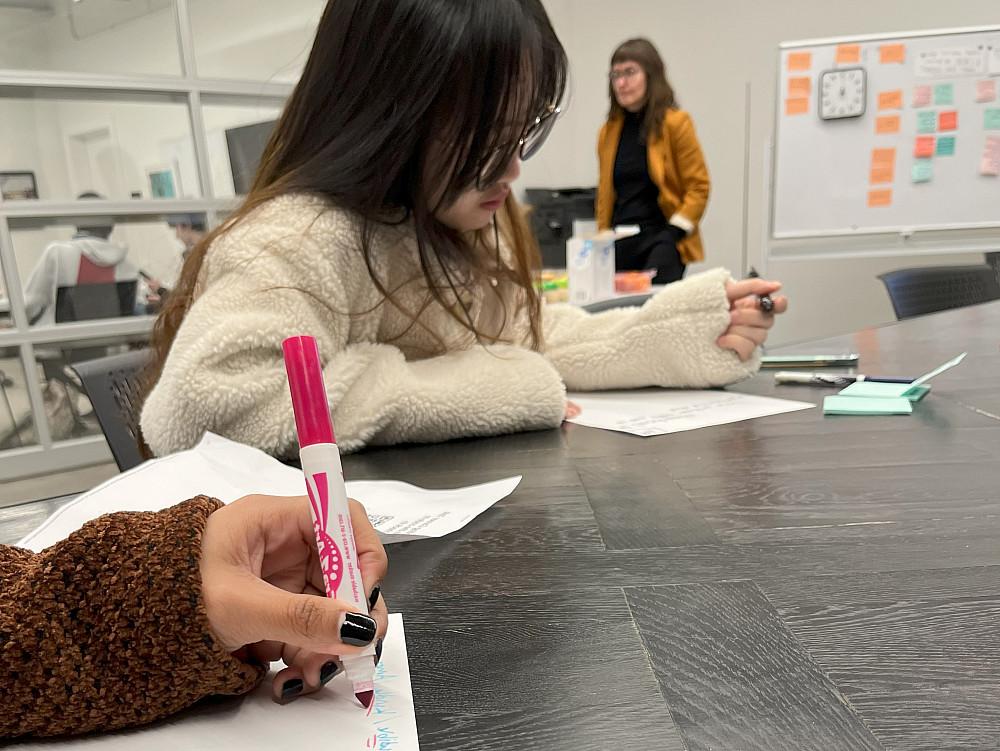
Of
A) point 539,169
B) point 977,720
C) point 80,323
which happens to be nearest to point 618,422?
point 977,720

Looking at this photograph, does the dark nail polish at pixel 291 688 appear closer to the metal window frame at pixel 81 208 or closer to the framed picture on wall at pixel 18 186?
the metal window frame at pixel 81 208

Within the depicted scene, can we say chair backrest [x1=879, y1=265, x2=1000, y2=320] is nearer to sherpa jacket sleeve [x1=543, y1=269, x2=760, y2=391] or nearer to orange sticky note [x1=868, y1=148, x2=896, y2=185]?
sherpa jacket sleeve [x1=543, y1=269, x2=760, y2=391]

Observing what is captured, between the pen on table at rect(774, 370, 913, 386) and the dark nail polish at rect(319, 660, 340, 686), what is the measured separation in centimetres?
68

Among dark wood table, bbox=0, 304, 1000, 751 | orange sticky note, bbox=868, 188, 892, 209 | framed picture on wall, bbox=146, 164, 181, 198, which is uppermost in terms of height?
framed picture on wall, bbox=146, 164, 181, 198

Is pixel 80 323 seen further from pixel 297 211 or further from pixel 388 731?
pixel 388 731

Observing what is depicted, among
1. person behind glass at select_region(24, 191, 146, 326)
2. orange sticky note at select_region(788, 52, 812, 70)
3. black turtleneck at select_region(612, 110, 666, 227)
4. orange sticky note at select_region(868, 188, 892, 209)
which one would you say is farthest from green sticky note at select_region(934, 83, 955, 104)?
person behind glass at select_region(24, 191, 146, 326)

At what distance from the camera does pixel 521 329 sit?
94cm

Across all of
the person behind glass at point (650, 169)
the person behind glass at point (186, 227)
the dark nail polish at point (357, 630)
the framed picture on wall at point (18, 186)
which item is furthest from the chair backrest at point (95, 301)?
the dark nail polish at point (357, 630)

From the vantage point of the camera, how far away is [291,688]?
11.4 inches

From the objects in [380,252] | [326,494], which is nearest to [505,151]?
[380,252]

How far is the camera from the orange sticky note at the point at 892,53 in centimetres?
273

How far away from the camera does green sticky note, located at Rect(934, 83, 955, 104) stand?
2740 millimetres

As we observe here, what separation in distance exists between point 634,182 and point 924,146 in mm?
1065

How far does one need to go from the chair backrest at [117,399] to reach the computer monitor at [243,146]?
5.13 feet
